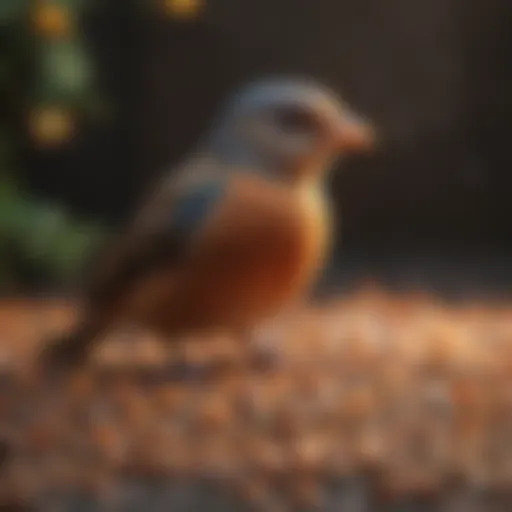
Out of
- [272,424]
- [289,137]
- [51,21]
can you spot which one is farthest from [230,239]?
[51,21]

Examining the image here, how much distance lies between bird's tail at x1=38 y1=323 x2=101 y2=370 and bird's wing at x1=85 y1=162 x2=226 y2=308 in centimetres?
4

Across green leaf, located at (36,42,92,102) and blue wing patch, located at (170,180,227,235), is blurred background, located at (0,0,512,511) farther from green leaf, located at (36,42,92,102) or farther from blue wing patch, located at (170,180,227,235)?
blue wing patch, located at (170,180,227,235)

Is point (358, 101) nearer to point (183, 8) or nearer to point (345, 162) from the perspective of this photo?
point (345, 162)

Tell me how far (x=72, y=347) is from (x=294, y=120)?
19.5 inches

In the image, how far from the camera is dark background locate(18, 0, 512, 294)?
11.2ft

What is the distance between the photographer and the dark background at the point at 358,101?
342cm

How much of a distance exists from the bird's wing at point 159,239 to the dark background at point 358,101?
1379 millimetres

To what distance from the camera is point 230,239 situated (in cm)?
198

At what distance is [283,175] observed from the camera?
2.12 metres

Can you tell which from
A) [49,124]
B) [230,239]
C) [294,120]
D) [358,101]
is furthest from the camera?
[358,101]

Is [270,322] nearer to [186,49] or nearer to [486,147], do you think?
[486,147]

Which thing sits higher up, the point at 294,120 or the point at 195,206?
the point at 294,120

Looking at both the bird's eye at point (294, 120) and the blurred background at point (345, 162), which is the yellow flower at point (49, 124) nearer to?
the blurred background at point (345, 162)

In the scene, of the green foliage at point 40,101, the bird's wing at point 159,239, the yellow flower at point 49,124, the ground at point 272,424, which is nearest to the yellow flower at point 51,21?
the green foliage at point 40,101
